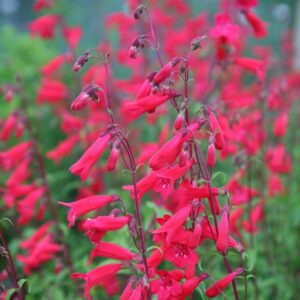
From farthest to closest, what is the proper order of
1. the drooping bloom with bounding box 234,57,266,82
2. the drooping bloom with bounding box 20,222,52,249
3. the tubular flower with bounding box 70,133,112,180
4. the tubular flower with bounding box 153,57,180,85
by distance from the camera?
the drooping bloom with bounding box 20,222,52,249 → the drooping bloom with bounding box 234,57,266,82 → the tubular flower with bounding box 70,133,112,180 → the tubular flower with bounding box 153,57,180,85

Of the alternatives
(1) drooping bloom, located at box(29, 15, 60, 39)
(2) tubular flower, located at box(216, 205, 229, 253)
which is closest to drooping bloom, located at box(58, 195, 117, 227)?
(2) tubular flower, located at box(216, 205, 229, 253)

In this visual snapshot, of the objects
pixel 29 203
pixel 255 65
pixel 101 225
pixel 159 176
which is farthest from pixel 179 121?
pixel 29 203

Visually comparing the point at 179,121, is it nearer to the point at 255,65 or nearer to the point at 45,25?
the point at 255,65

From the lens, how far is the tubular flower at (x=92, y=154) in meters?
2.64

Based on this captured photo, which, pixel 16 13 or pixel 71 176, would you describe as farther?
pixel 16 13

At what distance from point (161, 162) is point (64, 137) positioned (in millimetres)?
4903

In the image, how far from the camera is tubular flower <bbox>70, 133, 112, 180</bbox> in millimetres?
2639

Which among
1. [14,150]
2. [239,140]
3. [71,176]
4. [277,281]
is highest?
[14,150]

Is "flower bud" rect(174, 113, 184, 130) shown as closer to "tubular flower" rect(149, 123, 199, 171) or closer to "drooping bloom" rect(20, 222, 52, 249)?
"tubular flower" rect(149, 123, 199, 171)

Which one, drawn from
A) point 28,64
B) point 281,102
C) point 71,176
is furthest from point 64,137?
point 281,102

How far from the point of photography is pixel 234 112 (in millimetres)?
3855

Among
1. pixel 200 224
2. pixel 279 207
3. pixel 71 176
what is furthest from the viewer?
pixel 71 176

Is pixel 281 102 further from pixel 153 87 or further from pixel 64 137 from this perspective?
pixel 153 87

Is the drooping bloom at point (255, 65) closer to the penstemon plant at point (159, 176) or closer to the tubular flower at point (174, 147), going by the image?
the penstemon plant at point (159, 176)
